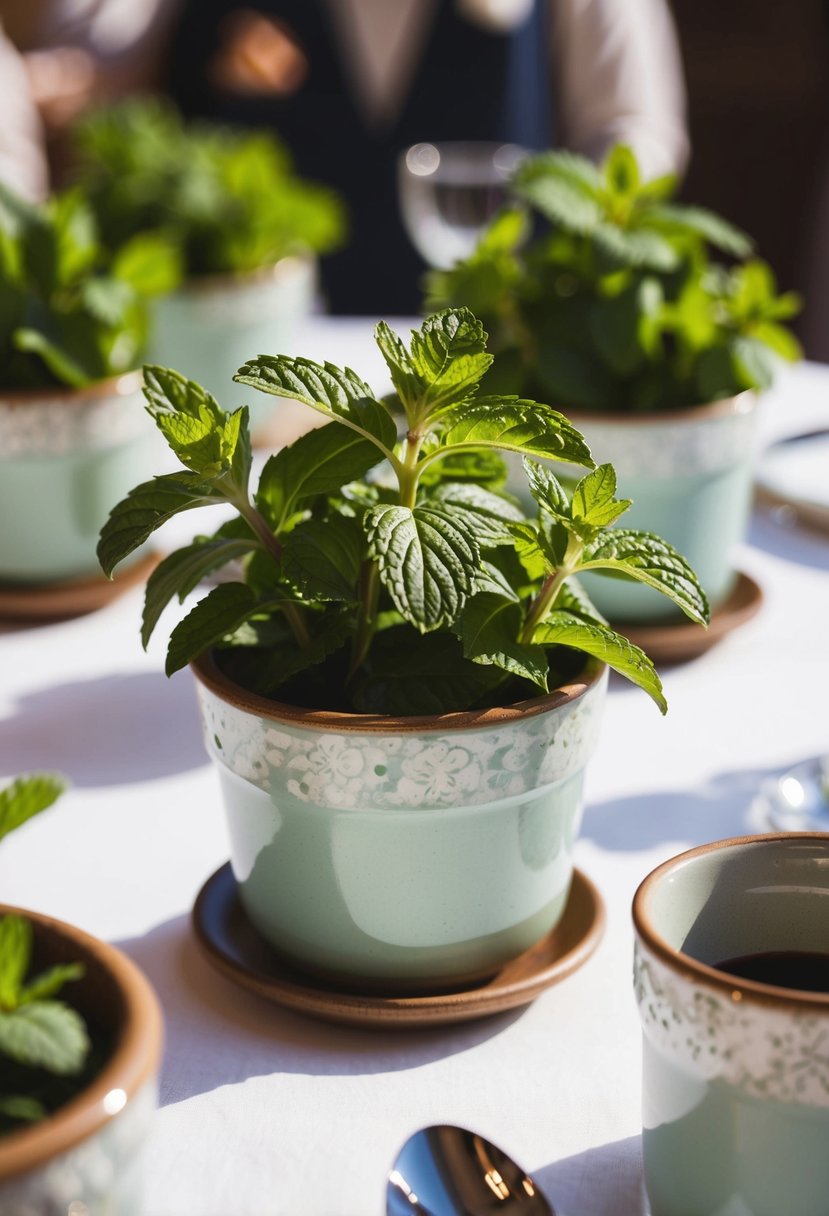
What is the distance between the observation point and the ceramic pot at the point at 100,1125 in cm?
35

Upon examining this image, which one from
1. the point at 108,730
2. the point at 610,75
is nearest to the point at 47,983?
the point at 108,730

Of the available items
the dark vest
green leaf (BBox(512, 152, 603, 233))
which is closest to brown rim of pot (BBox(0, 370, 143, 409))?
green leaf (BBox(512, 152, 603, 233))

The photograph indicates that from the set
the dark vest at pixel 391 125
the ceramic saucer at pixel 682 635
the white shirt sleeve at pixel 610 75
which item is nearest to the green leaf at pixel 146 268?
the ceramic saucer at pixel 682 635

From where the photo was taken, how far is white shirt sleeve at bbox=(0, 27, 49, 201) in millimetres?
2295

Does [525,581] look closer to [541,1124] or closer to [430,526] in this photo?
[430,526]

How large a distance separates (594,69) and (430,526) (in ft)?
7.21

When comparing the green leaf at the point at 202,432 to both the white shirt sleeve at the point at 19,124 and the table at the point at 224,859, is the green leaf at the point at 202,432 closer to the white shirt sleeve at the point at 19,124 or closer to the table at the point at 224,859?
the table at the point at 224,859

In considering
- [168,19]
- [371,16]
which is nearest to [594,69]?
[371,16]

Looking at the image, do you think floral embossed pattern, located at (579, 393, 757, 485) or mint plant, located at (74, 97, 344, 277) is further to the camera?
mint plant, located at (74, 97, 344, 277)

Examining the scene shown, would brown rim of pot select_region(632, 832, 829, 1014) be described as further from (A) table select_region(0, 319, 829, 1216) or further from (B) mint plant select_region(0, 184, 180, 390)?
(B) mint plant select_region(0, 184, 180, 390)

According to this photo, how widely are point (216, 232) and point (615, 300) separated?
0.55 metres

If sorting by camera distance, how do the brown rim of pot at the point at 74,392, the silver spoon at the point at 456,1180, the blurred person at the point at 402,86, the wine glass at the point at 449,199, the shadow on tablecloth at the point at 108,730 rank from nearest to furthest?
the silver spoon at the point at 456,1180, the shadow on tablecloth at the point at 108,730, the brown rim of pot at the point at 74,392, the wine glass at the point at 449,199, the blurred person at the point at 402,86

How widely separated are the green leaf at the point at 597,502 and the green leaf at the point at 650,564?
18 mm

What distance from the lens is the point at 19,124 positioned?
2428mm
